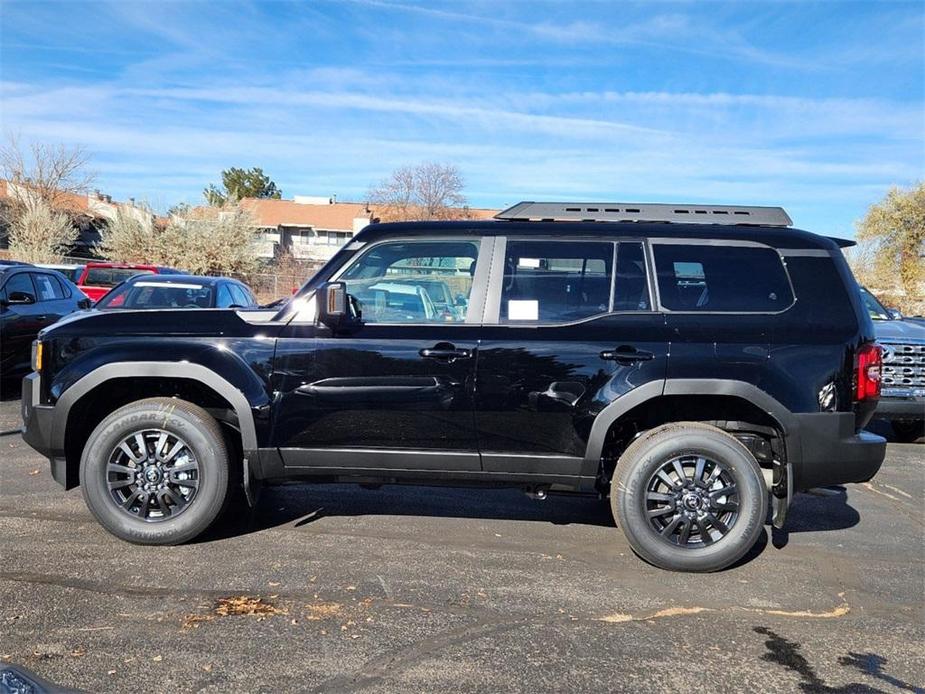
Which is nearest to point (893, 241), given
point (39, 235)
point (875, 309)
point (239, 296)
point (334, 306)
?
point (875, 309)

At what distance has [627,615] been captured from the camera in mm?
3754

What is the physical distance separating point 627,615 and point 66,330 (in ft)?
11.8

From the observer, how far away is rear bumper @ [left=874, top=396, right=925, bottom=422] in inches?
311

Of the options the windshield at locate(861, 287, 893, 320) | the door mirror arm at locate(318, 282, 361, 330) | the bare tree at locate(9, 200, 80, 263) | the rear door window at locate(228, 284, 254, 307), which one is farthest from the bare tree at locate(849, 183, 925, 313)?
the bare tree at locate(9, 200, 80, 263)

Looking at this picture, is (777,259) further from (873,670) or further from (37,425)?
(37,425)

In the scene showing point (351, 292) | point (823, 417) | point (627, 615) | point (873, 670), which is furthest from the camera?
point (351, 292)

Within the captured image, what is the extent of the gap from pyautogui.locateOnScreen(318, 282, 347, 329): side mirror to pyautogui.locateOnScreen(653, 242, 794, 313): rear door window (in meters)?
1.85

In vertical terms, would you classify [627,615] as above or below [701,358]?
below

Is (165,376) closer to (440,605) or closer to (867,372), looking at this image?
(440,605)

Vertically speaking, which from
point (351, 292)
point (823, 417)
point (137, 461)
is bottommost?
point (137, 461)

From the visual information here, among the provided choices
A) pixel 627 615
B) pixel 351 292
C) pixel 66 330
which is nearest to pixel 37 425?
pixel 66 330

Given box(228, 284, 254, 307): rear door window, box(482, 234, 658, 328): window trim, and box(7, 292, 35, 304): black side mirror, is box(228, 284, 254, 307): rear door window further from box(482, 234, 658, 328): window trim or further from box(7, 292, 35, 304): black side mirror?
box(482, 234, 658, 328): window trim

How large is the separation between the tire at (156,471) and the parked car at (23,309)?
570 centimetres

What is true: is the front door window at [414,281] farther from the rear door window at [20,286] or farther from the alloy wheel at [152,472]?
the rear door window at [20,286]
